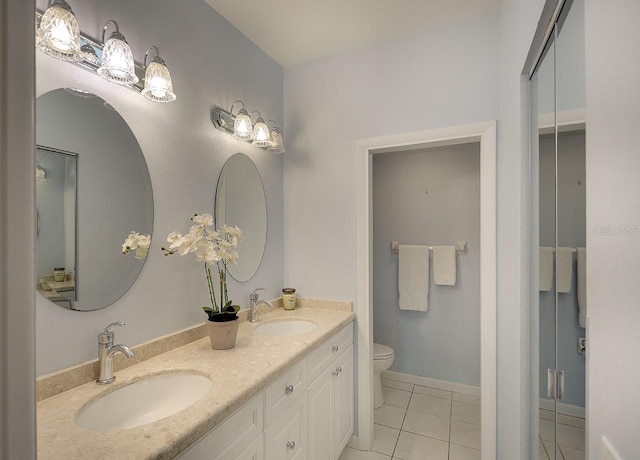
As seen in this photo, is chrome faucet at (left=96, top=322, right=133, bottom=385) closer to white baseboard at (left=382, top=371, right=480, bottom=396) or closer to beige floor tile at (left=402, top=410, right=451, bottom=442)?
beige floor tile at (left=402, top=410, right=451, bottom=442)

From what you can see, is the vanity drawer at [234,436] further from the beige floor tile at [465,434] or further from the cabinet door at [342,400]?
the beige floor tile at [465,434]

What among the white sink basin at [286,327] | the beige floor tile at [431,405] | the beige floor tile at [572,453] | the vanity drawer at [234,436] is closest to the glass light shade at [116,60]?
the vanity drawer at [234,436]

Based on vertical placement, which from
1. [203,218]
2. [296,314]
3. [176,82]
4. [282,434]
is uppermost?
[176,82]

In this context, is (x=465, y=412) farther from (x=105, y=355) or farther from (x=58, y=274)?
(x=58, y=274)

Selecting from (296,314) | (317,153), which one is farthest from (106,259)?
(317,153)

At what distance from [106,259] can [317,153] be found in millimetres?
1516

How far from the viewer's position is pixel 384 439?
2.28 meters

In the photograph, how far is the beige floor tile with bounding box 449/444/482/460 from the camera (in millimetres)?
2092

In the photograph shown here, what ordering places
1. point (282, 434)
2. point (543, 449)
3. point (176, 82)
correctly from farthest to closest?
point (176, 82)
point (282, 434)
point (543, 449)

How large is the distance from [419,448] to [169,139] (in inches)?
96.4

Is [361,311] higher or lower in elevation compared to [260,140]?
lower

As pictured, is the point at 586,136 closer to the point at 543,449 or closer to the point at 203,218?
the point at 543,449

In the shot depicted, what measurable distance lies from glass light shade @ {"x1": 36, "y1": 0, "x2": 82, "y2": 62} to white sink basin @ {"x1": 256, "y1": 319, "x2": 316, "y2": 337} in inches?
63.5

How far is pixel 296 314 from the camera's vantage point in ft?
7.09
